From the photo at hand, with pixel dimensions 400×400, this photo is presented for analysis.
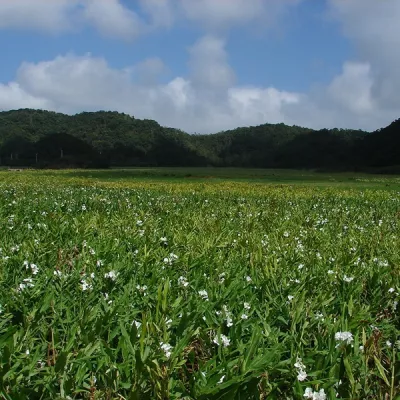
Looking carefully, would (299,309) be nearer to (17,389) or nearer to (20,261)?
(17,389)

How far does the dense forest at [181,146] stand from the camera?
4924 inches

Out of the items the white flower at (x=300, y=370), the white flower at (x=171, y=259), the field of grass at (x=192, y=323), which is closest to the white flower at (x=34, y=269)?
the field of grass at (x=192, y=323)

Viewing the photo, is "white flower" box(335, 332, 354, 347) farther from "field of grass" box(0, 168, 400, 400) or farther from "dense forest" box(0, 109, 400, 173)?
"dense forest" box(0, 109, 400, 173)

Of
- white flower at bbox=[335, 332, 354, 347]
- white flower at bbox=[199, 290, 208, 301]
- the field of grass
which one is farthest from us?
white flower at bbox=[199, 290, 208, 301]

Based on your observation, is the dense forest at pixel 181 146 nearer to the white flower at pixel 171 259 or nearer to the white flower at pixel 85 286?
the white flower at pixel 171 259

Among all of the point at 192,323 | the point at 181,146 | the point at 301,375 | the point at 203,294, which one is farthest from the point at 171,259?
the point at 181,146

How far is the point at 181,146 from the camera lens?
166250mm

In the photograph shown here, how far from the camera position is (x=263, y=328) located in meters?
3.01

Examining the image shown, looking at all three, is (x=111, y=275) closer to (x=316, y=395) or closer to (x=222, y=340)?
(x=222, y=340)

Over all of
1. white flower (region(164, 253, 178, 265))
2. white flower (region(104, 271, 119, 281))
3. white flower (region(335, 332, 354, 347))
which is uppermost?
white flower (region(104, 271, 119, 281))

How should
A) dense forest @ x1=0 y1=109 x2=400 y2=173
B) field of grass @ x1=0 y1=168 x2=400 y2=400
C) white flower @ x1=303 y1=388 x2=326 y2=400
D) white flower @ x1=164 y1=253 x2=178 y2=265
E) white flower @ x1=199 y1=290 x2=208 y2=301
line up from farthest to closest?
dense forest @ x1=0 y1=109 x2=400 y2=173, white flower @ x1=164 y1=253 x2=178 y2=265, white flower @ x1=199 y1=290 x2=208 y2=301, field of grass @ x1=0 y1=168 x2=400 y2=400, white flower @ x1=303 y1=388 x2=326 y2=400

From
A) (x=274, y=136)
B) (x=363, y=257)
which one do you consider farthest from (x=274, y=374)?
(x=274, y=136)

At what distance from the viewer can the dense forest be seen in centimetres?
12506

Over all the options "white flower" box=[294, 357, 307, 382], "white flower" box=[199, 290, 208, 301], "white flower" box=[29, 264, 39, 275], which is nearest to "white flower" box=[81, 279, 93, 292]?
"white flower" box=[29, 264, 39, 275]
